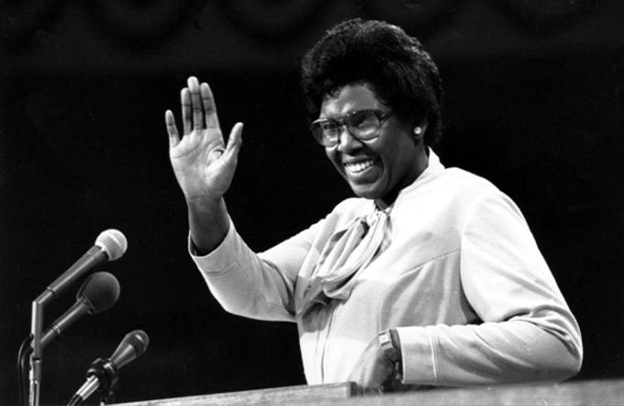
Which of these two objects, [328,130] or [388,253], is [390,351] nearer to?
[388,253]

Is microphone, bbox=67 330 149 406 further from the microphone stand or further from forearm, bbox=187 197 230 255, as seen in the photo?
forearm, bbox=187 197 230 255

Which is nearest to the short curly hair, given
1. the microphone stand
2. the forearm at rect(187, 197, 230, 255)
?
the forearm at rect(187, 197, 230, 255)

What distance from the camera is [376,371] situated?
2.17 meters

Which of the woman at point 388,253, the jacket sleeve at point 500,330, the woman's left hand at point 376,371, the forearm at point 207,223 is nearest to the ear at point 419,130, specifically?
the woman at point 388,253

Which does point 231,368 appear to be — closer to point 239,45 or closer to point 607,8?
point 239,45

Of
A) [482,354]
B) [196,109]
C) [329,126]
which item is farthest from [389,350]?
[196,109]

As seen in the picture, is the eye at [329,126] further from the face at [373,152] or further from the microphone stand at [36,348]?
the microphone stand at [36,348]

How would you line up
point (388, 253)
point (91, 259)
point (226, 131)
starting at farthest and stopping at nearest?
point (226, 131)
point (91, 259)
point (388, 253)

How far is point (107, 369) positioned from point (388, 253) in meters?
0.81

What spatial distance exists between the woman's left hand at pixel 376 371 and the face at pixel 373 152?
46cm

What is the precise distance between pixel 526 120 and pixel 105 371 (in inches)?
55.0

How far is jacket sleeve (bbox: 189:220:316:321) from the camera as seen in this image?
102 inches

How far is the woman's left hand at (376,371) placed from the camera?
2164mm

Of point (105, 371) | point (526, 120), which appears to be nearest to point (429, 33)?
point (526, 120)
